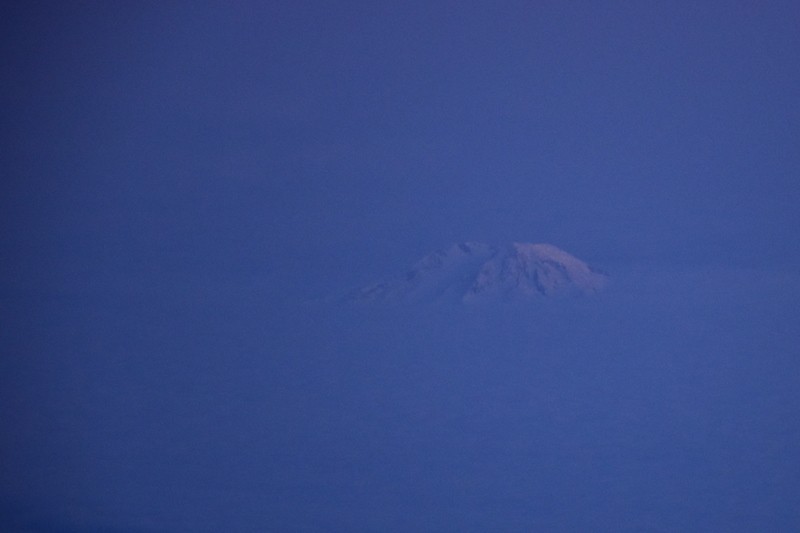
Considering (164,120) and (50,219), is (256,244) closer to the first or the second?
(164,120)

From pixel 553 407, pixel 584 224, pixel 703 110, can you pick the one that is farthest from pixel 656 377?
pixel 703 110

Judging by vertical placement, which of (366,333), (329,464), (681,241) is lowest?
(329,464)

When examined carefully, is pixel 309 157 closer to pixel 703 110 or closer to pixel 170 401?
pixel 170 401

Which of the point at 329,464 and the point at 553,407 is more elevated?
the point at 553,407

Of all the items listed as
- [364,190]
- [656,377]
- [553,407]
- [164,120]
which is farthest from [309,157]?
[656,377]

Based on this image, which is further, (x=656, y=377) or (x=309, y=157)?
(x=309, y=157)

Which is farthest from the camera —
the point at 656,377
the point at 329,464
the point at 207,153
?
the point at 207,153

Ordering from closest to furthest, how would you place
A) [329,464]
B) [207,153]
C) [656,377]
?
[656,377] < [329,464] < [207,153]
